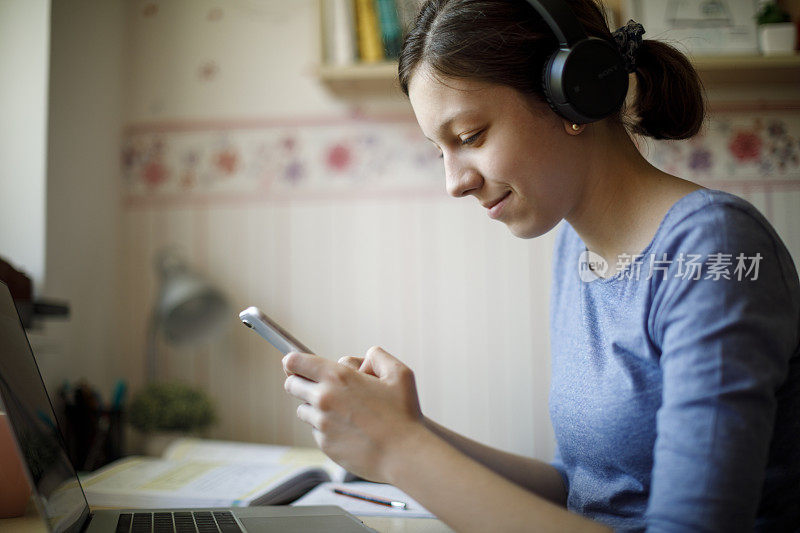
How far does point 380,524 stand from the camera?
81 centimetres

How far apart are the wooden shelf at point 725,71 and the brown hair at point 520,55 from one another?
2.80ft

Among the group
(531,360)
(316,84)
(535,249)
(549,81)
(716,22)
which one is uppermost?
(716,22)

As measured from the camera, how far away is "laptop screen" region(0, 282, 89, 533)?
0.60 metres

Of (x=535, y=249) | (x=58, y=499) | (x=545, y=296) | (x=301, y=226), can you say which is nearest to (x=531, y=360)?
(x=545, y=296)

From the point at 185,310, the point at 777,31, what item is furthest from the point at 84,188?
the point at 777,31

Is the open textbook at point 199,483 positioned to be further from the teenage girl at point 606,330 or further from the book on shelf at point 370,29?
the book on shelf at point 370,29

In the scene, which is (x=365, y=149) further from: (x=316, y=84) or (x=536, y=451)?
(x=536, y=451)

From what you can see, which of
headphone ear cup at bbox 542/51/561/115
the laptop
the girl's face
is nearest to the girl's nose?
the girl's face

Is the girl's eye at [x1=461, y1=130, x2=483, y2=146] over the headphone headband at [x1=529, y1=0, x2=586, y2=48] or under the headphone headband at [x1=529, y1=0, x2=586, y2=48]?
under

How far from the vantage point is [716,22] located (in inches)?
68.2

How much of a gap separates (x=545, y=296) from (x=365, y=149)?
2.17ft

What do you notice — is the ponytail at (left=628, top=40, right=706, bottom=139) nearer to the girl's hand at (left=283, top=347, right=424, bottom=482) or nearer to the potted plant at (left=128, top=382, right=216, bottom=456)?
the girl's hand at (left=283, top=347, right=424, bottom=482)

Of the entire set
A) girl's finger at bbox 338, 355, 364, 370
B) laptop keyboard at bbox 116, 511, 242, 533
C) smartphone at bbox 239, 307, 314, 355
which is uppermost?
smartphone at bbox 239, 307, 314, 355

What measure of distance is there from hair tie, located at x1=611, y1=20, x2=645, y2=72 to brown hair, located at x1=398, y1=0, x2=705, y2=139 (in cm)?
2
